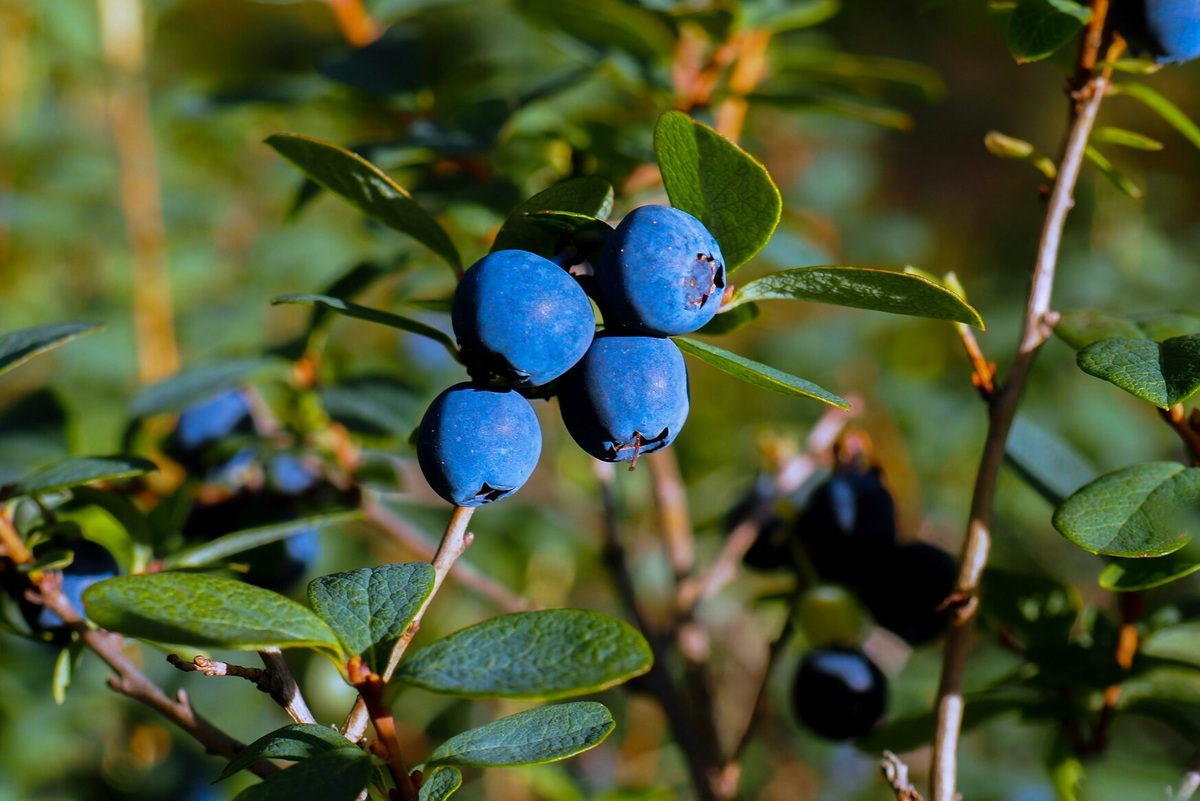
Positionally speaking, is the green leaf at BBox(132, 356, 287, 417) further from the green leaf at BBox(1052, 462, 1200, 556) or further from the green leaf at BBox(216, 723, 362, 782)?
the green leaf at BBox(1052, 462, 1200, 556)

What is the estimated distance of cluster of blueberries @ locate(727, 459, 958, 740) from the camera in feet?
3.67

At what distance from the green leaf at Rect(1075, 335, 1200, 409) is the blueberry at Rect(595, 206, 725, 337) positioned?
0.94 feet

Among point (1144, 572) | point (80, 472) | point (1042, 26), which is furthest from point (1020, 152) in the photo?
point (80, 472)

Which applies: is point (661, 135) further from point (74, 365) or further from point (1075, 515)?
point (74, 365)

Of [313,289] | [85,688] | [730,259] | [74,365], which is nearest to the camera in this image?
[730,259]

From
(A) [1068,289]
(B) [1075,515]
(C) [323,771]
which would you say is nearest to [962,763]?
(A) [1068,289]

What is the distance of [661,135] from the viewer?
687 millimetres

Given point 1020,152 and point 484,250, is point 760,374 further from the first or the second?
point 484,250

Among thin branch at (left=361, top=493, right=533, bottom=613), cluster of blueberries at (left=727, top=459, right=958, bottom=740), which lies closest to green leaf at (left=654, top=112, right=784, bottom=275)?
cluster of blueberries at (left=727, top=459, right=958, bottom=740)

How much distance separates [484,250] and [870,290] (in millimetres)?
844

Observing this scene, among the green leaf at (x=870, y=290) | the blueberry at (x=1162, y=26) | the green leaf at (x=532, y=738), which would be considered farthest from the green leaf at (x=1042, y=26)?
the green leaf at (x=532, y=738)

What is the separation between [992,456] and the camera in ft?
2.83

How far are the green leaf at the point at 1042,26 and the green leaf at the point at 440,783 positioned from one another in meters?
0.73

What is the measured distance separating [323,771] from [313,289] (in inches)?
62.6
